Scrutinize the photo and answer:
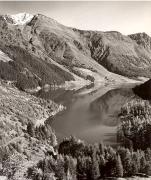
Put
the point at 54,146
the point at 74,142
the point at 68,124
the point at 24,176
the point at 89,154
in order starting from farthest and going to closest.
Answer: the point at 68,124, the point at 54,146, the point at 74,142, the point at 89,154, the point at 24,176

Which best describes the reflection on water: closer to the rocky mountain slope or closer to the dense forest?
the rocky mountain slope

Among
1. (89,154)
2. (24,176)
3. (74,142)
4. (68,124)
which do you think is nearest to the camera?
(24,176)

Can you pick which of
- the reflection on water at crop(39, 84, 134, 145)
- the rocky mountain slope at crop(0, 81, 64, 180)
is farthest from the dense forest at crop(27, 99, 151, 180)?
the reflection on water at crop(39, 84, 134, 145)

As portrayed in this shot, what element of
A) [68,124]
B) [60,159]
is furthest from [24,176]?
[68,124]

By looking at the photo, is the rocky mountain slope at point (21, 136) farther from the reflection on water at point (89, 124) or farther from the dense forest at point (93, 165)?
the reflection on water at point (89, 124)

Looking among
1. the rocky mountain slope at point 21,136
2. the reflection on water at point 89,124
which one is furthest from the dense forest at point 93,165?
the reflection on water at point 89,124

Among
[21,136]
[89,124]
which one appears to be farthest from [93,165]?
[89,124]

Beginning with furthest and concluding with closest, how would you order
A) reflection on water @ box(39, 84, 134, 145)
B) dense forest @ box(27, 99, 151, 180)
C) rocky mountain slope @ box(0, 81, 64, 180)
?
reflection on water @ box(39, 84, 134, 145), rocky mountain slope @ box(0, 81, 64, 180), dense forest @ box(27, 99, 151, 180)

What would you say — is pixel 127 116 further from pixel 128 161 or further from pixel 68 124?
pixel 128 161

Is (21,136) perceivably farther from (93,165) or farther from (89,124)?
(93,165)

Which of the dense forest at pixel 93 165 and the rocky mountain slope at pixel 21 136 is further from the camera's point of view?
the rocky mountain slope at pixel 21 136

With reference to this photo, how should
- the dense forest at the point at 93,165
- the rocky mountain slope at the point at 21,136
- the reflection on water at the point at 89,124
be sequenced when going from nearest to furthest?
the dense forest at the point at 93,165 < the rocky mountain slope at the point at 21,136 < the reflection on water at the point at 89,124
